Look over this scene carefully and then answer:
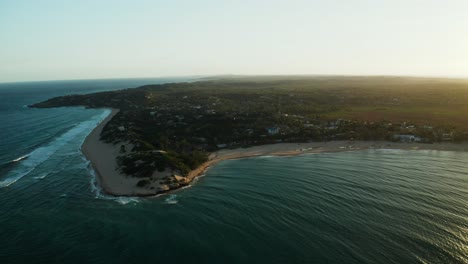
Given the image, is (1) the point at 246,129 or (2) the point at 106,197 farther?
(1) the point at 246,129

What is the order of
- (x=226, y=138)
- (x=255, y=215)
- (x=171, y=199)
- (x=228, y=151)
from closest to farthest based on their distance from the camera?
(x=255, y=215)
(x=171, y=199)
(x=228, y=151)
(x=226, y=138)

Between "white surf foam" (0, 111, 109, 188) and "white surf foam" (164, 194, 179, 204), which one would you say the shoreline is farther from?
"white surf foam" (0, 111, 109, 188)

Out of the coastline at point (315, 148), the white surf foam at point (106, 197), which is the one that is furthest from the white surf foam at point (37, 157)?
the coastline at point (315, 148)

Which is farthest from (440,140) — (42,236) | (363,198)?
(42,236)

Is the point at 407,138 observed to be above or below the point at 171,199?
above

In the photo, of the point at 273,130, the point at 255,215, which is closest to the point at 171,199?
the point at 255,215

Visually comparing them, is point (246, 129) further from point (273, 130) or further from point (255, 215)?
point (255, 215)

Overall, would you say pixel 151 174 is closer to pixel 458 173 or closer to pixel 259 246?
pixel 259 246
